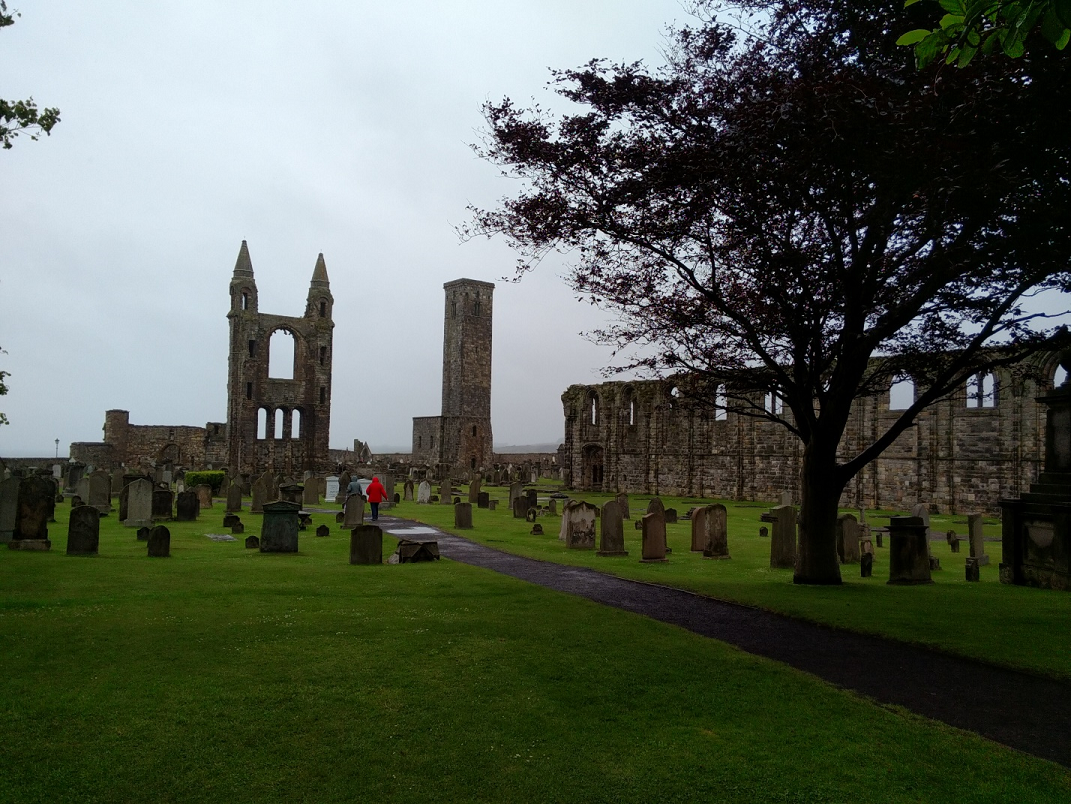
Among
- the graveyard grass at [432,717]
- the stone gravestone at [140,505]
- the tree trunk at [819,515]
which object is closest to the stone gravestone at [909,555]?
the tree trunk at [819,515]

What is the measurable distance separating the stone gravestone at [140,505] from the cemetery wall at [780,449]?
1228 centimetres

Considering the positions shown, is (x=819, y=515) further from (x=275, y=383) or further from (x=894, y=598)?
(x=275, y=383)

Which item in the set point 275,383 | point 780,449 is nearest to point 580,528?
point 780,449

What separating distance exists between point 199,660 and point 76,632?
1626 mm

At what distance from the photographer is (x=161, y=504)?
64.3 ft

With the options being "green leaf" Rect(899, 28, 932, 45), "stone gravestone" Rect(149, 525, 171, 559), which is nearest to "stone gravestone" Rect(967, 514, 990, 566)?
"green leaf" Rect(899, 28, 932, 45)

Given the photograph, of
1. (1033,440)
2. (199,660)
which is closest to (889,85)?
(199,660)

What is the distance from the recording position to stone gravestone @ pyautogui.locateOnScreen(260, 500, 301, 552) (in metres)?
14.0

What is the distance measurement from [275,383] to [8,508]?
34.6 meters

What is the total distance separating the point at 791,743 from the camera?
4.88 metres

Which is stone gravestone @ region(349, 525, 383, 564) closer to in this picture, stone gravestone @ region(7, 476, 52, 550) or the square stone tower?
stone gravestone @ region(7, 476, 52, 550)

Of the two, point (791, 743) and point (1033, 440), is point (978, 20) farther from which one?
point (1033, 440)

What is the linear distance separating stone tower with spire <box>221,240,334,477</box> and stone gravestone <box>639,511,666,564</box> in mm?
34913

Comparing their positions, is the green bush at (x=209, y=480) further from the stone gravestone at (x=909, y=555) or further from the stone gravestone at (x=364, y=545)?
the stone gravestone at (x=909, y=555)
